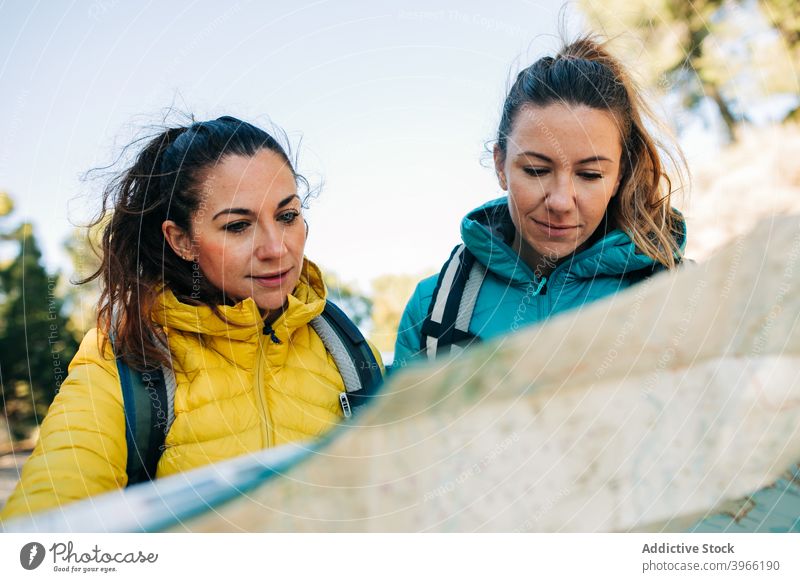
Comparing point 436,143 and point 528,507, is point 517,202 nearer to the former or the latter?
point 436,143

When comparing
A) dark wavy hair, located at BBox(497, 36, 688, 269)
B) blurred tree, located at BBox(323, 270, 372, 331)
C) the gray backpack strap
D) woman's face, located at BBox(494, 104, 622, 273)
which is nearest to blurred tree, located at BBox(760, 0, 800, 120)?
dark wavy hair, located at BBox(497, 36, 688, 269)

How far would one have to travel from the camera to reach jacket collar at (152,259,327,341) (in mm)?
799

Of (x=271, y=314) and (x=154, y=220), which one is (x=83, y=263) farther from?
(x=271, y=314)

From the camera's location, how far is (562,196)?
88 cm

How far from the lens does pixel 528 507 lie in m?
0.74

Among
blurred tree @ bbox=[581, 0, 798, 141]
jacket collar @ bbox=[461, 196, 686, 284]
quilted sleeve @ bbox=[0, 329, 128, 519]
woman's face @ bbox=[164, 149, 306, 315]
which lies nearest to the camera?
quilted sleeve @ bbox=[0, 329, 128, 519]

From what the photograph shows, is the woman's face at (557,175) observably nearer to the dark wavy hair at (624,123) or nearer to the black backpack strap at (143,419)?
the dark wavy hair at (624,123)

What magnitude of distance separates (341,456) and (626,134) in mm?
577

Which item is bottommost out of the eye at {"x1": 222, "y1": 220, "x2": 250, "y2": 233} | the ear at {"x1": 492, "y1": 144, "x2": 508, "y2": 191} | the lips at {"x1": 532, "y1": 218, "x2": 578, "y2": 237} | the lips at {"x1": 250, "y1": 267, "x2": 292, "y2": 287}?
the lips at {"x1": 250, "y1": 267, "x2": 292, "y2": 287}

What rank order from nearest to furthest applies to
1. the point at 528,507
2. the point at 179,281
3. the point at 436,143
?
the point at 528,507, the point at 179,281, the point at 436,143

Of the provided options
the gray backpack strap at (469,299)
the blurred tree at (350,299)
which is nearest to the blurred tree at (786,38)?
the gray backpack strap at (469,299)

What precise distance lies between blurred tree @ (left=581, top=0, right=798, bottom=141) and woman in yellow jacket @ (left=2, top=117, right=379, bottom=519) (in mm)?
653

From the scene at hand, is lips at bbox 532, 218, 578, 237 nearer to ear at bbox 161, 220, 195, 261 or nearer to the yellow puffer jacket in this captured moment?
the yellow puffer jacket
